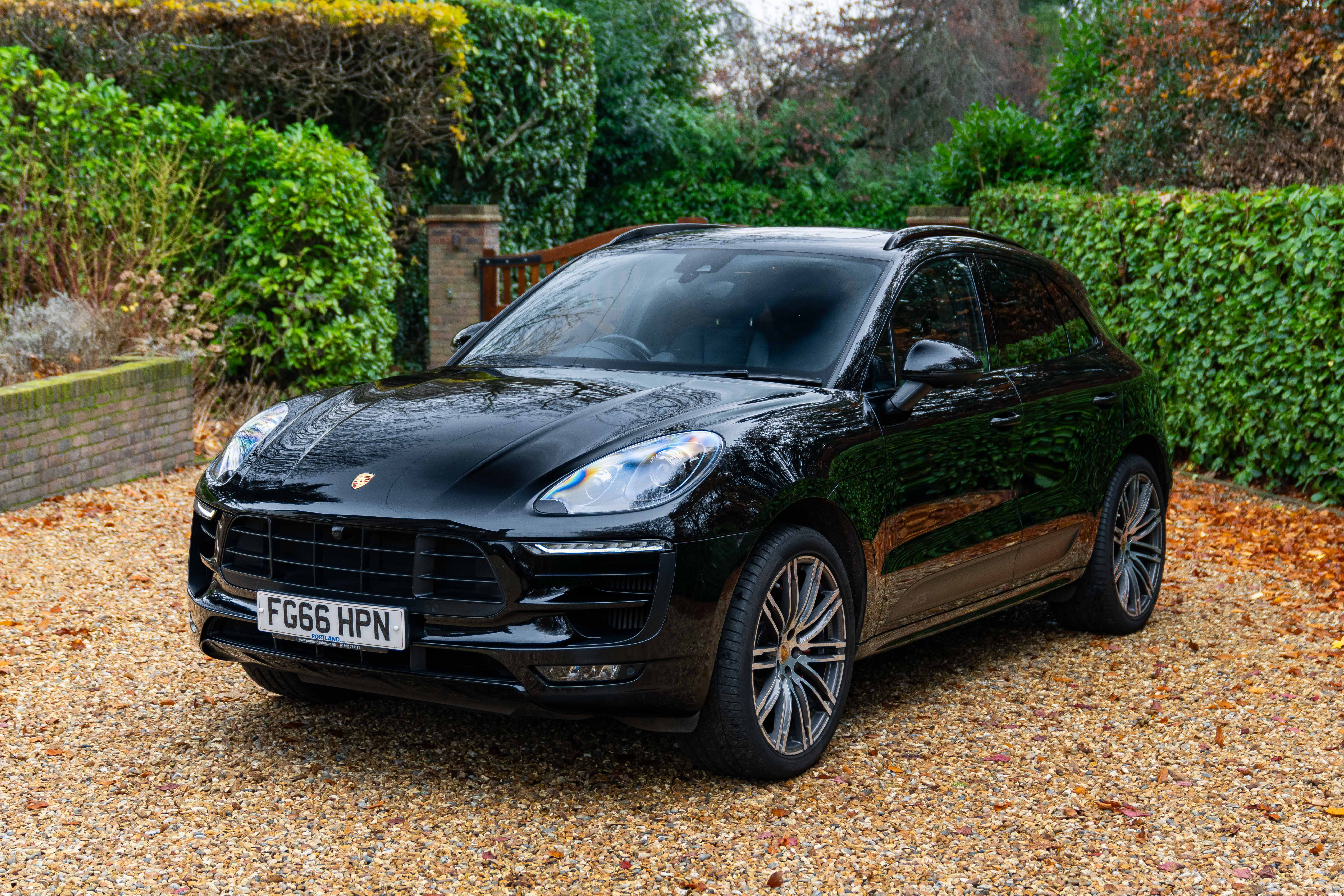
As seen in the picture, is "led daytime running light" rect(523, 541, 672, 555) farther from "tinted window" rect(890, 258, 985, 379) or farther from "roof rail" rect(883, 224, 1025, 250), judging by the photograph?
"roof rail" rect(883, 224, 1025, 250)

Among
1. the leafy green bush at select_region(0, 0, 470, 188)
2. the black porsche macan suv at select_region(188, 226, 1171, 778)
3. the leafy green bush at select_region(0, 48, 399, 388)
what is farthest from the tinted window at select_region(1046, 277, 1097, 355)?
the leafy green bush at select_region(0, 0, 470, 188)

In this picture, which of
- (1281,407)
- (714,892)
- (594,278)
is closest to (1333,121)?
(1281,407)

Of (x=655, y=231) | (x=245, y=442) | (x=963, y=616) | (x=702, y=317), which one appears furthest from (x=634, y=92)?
(x=245, y=442)

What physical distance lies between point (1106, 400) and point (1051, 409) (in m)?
0.54

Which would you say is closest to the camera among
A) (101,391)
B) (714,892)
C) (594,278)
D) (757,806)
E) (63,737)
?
(714,892)

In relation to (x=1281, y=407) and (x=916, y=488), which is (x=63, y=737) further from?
(x=1281, y=407)

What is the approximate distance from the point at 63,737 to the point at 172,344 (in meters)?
6.05

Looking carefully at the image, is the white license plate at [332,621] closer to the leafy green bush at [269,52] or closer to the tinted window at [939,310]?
the tinted window at [939,310]

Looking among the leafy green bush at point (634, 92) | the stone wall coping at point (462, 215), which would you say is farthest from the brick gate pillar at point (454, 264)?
the leafy green bush at point (634, 92)

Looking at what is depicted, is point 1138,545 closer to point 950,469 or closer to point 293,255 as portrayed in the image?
point 950,469

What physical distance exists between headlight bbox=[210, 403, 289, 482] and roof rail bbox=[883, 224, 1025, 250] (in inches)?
88.2

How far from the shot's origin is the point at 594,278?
5.46 metres

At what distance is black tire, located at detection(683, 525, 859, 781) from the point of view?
4.01 m

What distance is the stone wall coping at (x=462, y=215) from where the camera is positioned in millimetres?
13586
